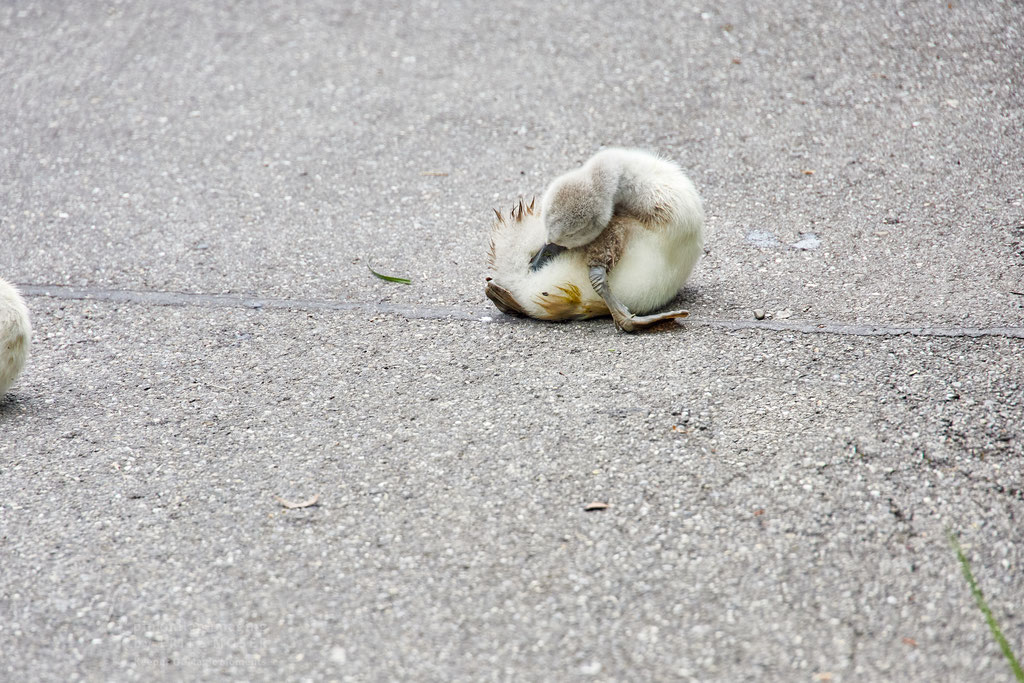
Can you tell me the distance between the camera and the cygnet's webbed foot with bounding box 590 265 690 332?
416 cm

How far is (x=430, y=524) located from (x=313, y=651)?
0.61 metres

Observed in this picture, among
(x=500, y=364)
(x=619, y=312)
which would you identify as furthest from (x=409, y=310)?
(x=619, y=312)

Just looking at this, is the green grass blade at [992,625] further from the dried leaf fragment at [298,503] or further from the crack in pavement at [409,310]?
the dried leaf fragment at [298,503]

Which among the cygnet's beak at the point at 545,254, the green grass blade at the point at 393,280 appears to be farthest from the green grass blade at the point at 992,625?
the green grass blade at the point at 393,280

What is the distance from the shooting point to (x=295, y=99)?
703 centimetres

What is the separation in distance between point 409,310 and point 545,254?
85cm

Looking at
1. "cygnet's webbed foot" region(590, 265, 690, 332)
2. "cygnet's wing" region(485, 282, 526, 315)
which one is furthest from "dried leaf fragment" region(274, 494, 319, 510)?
"cygnet's webbed foot" region(590, 265, 690, 332)

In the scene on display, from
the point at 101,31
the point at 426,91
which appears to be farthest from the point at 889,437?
the point at 101,31

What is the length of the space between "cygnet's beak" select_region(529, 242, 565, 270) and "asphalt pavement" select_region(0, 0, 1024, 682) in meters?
0.34

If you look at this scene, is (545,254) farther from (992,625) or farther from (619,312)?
(992,625)

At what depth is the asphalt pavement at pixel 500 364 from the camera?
2.76m

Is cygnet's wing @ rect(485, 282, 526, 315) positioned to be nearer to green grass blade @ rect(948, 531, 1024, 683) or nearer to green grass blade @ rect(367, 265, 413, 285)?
green grass blade @ rect(367, 265, 413, 285)

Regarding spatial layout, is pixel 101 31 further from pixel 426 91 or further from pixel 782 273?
pixel 782 273

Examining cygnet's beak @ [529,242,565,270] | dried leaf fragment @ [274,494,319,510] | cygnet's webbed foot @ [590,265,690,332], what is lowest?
dried leaf fragment @ [274,494,319,510]
